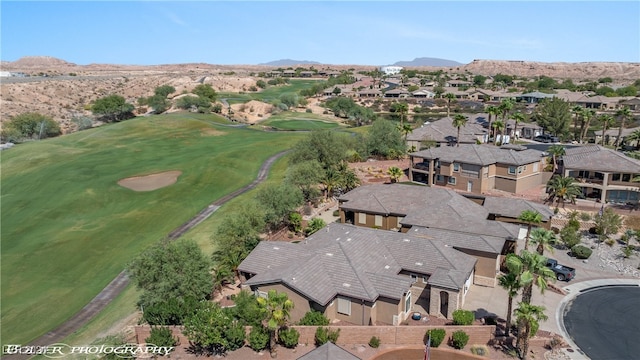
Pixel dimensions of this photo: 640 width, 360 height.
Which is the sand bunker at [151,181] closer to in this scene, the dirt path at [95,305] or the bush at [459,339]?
the dirt path at [95,305]

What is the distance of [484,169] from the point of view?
61.9m

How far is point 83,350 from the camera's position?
30.5m

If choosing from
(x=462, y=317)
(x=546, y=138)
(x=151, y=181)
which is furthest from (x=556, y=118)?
(x=151, y=181)

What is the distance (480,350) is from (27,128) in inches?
4993

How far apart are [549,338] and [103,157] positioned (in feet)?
275

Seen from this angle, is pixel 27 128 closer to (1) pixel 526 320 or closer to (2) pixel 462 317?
(2) pixel 462 317

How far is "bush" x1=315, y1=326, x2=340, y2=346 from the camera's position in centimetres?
3005

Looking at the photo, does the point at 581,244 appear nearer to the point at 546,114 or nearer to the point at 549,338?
the point at 549,338

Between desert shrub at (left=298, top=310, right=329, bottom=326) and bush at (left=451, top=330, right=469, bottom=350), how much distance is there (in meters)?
9.11

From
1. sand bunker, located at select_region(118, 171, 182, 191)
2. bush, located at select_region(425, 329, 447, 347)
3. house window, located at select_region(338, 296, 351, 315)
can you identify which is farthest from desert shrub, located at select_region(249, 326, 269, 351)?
sand bunker, located at select_region(118, 171, 182, 191)

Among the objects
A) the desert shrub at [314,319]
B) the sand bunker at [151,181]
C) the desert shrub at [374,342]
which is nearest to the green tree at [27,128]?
the sand bunker at [151,181]

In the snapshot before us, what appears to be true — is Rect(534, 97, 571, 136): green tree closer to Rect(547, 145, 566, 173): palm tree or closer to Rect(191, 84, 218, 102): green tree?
Rect(547, 145, 566, 173): palm tree

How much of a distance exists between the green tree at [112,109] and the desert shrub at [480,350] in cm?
13342

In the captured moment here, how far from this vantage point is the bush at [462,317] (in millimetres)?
31828
